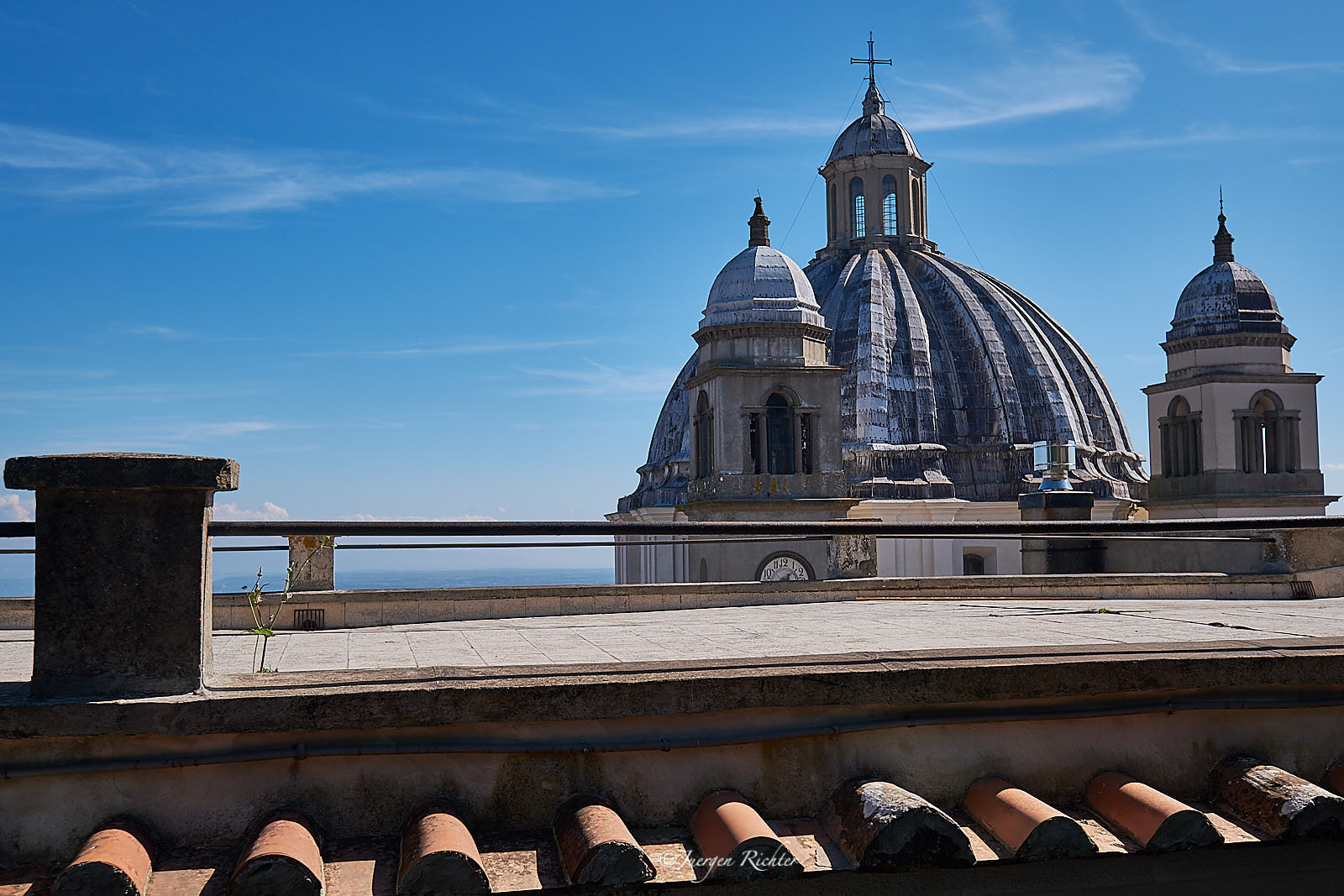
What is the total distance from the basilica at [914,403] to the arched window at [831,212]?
3.4 inches

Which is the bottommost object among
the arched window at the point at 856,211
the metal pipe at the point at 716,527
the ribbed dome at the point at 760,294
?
the metal pipe at the point at 716,527

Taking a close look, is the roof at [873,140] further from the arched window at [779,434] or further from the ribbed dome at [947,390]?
the arched window at [779,434]

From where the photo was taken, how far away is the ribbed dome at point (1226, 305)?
3575 cm

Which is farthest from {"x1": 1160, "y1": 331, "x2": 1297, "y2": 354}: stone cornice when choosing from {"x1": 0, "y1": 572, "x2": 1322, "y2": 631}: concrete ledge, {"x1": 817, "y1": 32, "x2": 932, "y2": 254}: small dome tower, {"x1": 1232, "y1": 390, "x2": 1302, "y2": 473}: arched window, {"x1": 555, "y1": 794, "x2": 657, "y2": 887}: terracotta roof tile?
{"x1": 555, "y1": 794, "x2": 657, "y2": 887}: terracotta roof tile

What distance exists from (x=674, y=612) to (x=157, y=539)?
5451 mm

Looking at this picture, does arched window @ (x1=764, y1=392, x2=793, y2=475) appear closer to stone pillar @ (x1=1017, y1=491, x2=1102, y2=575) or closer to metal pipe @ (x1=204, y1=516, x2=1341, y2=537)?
stone pillar @ (x1=1017, y1=491, x2=1102, y2=575)

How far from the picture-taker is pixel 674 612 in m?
8.80

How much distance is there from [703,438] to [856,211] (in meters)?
17.6

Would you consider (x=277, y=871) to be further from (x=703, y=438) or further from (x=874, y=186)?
(x=874, y=186)

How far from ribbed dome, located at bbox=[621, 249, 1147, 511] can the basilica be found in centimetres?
7

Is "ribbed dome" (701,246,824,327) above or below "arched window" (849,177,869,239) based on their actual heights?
below

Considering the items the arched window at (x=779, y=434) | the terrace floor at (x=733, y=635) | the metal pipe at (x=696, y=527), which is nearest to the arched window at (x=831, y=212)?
the arched window at (x=779, y=434)

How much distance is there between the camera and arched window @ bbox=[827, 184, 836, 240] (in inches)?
1698

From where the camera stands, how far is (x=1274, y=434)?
1415 inches
